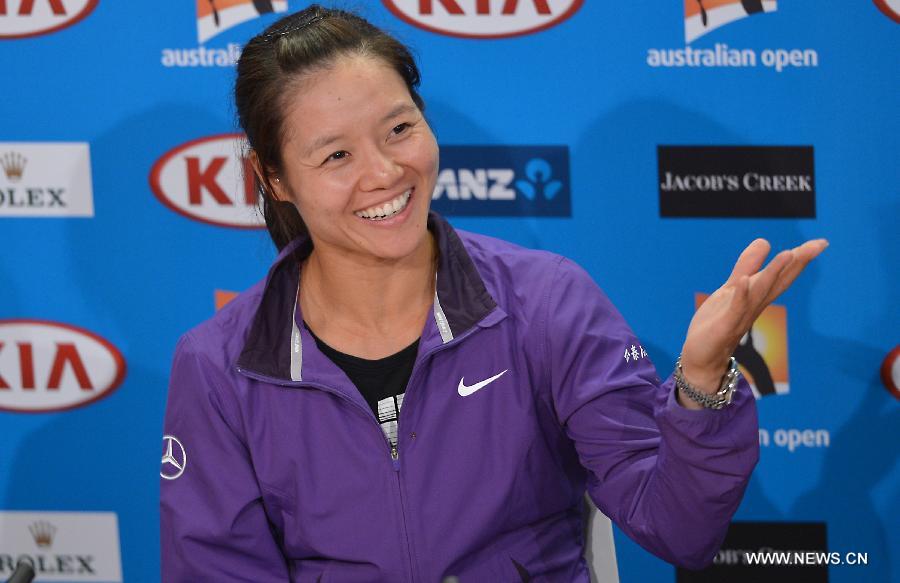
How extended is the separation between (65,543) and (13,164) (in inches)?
35.1

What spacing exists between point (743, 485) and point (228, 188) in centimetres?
140

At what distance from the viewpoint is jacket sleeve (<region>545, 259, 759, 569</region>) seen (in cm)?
148

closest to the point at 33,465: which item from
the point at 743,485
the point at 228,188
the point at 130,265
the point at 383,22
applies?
the point at 130,265

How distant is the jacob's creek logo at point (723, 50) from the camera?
89.2 inches

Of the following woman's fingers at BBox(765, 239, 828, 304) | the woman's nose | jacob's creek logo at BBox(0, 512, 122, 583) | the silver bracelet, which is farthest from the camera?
jacob's creek logo at BBox(0, 512, 122, 583)

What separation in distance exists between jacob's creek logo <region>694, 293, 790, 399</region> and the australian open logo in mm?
364

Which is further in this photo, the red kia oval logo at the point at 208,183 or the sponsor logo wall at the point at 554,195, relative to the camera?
the red kia oval logo at the point at 208,183

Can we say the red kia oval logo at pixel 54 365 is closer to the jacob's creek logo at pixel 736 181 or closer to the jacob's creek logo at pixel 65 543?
the jacob's creek logo at pixel 65 543

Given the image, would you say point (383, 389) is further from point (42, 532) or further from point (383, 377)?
point (42, 532)

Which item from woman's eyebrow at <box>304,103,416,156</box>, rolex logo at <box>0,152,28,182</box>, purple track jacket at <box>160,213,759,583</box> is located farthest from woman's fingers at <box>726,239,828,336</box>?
rolex logo at <box>0,152,28,182</box>

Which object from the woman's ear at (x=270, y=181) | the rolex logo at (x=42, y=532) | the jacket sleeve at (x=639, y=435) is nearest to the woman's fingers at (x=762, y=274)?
the jacket sleeve at (x=639, y=435)

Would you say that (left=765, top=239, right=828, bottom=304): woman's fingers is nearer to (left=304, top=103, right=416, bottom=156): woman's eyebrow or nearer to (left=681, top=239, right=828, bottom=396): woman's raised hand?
(left=681, top=239, right=828, bottom=396): woman's raised hand

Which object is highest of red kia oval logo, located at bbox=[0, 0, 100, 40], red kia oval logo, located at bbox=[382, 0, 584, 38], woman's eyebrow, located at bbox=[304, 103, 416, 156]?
red kia oval logo, located at bbox=[0, 0, 100, 40]

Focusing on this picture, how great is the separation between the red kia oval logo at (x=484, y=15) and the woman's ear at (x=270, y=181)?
0.65 m
